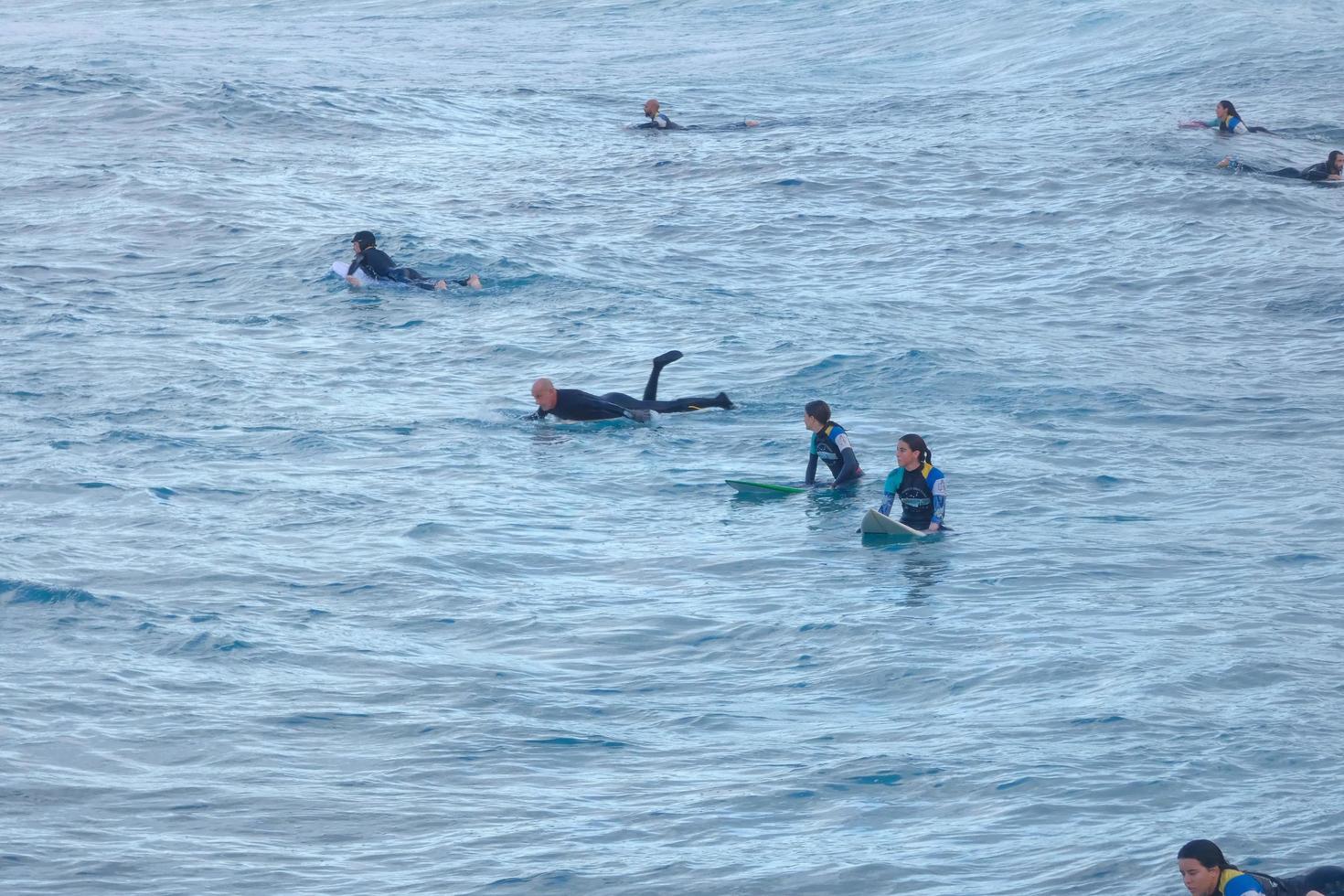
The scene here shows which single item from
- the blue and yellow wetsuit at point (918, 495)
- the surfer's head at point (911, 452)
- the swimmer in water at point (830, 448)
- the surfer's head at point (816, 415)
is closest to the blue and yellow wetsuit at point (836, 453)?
the swimmer in water at point (830, 448)

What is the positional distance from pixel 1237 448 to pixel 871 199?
48.1 feet

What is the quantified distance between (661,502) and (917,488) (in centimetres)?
305

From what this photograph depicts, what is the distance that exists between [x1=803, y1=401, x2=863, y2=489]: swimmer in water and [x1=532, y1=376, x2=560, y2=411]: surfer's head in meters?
3.82

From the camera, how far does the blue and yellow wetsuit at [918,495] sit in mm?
14312

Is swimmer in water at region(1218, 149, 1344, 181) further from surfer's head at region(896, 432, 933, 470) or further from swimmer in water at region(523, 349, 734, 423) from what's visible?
surfer's head at region(896, 432, 933, 470)

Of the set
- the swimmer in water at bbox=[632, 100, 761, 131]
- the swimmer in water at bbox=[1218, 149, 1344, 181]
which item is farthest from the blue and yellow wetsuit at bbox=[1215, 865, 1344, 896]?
the swimmer in water at bbox=[632, 100, 761, 131]

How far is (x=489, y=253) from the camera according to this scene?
2638 cm

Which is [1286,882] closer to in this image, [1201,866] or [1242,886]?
[1242,886]

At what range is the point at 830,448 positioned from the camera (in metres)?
15.8

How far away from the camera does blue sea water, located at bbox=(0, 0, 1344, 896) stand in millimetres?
9484

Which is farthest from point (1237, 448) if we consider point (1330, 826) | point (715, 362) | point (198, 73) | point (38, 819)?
point (198, 73)

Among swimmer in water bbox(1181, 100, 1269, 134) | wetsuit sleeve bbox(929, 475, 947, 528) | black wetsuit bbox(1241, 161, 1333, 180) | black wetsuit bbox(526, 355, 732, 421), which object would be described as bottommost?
wetsuit sleeve bbox(929, 475, 947, 528)

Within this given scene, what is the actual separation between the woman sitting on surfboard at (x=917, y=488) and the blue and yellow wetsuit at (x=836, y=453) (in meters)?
1.15

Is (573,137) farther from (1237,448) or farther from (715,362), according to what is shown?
(1237,448)
